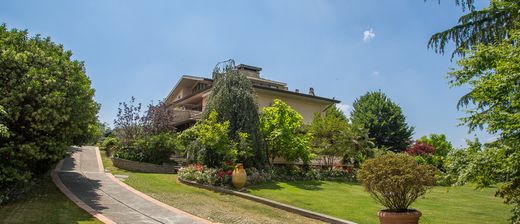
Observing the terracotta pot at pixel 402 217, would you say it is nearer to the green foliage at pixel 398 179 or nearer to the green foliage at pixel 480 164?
the green foliage at pixel 398 179

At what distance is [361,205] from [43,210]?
10133 mm

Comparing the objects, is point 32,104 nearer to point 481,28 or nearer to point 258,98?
point 481,28

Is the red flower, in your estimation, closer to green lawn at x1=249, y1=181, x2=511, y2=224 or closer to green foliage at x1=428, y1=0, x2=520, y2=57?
green lawn at x1=249, y1=181, x2=511, y2=224

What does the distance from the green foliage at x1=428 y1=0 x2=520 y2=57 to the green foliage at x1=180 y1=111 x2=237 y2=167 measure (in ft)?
37.6

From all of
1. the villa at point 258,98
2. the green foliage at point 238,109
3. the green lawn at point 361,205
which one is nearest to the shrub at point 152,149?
the green foliage at point 238,109

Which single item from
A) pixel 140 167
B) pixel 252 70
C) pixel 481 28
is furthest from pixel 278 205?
pixel 252 70

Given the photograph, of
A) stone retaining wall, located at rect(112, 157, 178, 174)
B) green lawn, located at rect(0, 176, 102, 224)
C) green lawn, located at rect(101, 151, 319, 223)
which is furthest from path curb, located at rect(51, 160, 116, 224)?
stone retaining wall, located at rect(112, 157, 178, 174)

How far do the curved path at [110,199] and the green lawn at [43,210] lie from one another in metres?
0.31

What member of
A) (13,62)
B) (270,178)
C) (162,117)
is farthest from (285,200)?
(162,117)

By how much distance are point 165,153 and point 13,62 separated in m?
12.3

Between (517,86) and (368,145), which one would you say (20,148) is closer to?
(517,86)

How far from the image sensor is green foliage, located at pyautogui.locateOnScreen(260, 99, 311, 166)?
74.1 feet

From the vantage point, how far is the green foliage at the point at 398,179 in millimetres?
9477

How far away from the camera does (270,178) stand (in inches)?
816
